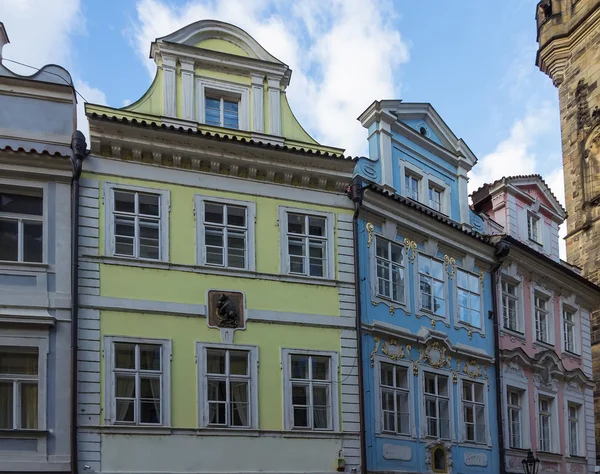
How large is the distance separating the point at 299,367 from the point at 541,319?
9.99 meters

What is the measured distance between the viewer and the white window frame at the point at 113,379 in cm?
1678

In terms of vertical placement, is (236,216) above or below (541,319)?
above

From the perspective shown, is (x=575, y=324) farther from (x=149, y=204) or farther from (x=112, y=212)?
(x=112, y=212)

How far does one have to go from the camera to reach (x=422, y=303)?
71.1ft

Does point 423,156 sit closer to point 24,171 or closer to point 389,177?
point 389,177

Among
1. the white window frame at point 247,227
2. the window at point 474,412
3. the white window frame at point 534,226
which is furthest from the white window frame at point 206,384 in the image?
the white window frame at point 534,226

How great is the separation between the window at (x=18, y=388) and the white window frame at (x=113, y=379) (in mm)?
1166

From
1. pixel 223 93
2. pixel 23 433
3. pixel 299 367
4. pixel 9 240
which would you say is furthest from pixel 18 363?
pixel 223 93

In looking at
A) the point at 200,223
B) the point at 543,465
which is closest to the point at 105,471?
the point at 200,223

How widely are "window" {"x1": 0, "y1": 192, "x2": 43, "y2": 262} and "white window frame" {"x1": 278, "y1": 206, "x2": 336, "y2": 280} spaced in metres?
4.60

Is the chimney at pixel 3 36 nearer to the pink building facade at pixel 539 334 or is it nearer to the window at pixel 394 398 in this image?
the window at pixel 394 398

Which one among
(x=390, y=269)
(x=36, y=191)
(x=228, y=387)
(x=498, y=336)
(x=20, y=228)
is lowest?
(x=228, y=387)

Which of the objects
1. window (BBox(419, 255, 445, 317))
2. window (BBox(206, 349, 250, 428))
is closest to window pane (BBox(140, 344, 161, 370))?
window (BBox(206, 349, 250, 428))

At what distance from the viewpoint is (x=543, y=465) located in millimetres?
24609
